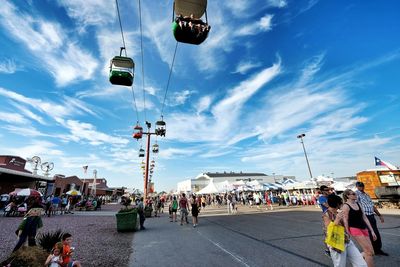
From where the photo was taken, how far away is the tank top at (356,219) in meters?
4.31

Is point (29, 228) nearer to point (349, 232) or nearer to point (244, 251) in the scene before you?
point (244, 251)

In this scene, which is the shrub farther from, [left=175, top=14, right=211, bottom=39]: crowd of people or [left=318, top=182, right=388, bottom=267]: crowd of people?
[left=175, top=14, right=211, bottom=39]: crowd of people

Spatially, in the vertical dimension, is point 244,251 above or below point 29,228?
below

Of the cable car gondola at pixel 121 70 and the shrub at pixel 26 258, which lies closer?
the shrub at pixel 26 258

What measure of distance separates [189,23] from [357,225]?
6168mm

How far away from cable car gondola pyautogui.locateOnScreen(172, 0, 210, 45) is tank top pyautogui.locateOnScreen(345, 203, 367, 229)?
18.1 ft

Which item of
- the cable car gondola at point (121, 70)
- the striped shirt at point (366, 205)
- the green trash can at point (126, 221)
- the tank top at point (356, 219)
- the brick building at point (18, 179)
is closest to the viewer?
the tank top at point (356, 219)

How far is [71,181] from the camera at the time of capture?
4909cm

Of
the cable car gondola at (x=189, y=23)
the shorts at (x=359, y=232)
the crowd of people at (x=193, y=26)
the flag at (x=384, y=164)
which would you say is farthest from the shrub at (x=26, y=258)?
the flag at (x=384, y=164)

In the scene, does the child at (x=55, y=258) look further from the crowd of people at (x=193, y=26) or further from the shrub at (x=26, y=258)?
the crowd of people at (x=193, y=26)

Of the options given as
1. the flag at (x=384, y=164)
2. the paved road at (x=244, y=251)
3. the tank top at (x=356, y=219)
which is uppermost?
the flag at (x=384, y=164)

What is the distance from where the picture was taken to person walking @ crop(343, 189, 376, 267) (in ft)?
13.6

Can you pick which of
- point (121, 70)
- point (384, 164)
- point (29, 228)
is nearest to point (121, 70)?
point (121, 70)

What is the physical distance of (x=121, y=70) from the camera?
8.05 meters
